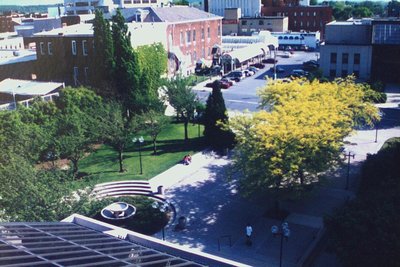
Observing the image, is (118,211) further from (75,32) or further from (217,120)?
(75,32)

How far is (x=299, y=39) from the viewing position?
86875 mm

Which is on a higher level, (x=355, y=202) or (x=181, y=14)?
(x=181, y=14)

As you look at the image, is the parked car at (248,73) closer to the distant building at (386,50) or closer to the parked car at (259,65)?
the parked car at (259,65)

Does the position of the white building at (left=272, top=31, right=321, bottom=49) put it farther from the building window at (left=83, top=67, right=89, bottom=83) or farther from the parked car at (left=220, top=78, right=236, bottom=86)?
the building window at (left=83, top=67, right=89, bottom=83)

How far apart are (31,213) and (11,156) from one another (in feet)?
19.6

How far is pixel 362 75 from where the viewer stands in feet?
189

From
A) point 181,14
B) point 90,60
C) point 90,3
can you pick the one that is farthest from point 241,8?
point 90,60

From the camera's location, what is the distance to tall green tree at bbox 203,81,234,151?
111 feet

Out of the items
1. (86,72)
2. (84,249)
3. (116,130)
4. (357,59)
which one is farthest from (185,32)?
(84,249)

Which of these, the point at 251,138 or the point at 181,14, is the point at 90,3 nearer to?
the point at 181,14

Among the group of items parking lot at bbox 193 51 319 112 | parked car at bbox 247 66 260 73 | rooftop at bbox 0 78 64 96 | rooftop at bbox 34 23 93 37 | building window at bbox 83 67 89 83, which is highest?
rooftop at bbox 34 23 93 37

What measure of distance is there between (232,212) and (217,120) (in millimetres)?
10640

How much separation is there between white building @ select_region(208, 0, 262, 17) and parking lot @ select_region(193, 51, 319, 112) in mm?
31945

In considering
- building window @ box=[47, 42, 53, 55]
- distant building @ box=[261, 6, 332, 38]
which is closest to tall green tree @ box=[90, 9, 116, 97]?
building window @ box=[47, 42, 53, 55]
